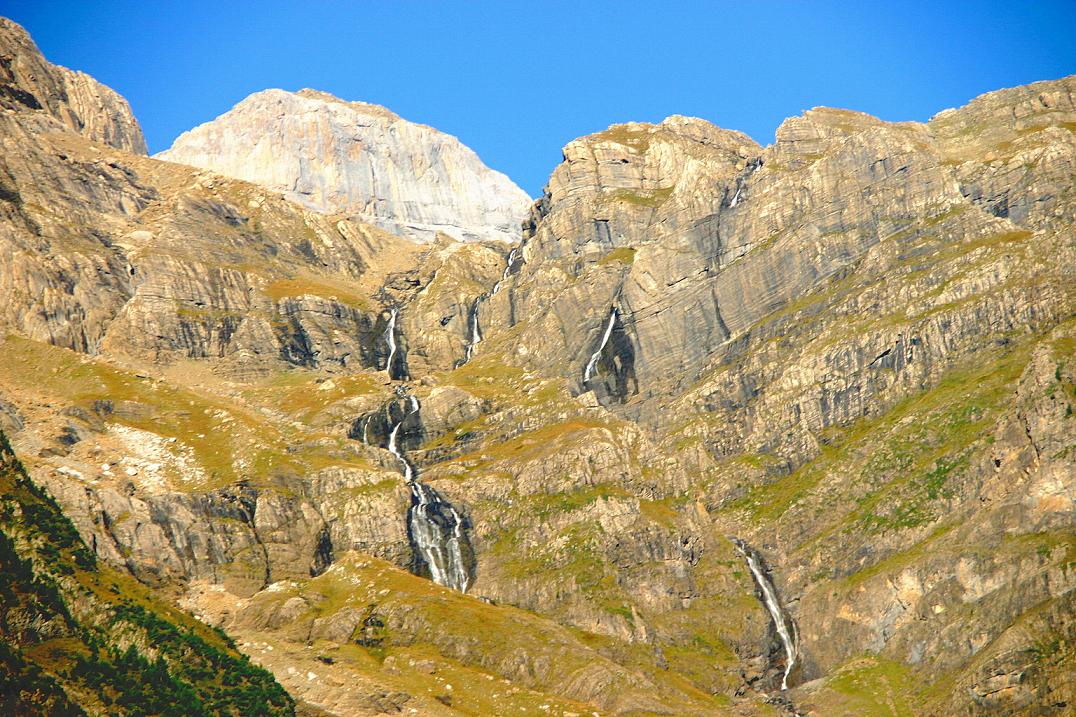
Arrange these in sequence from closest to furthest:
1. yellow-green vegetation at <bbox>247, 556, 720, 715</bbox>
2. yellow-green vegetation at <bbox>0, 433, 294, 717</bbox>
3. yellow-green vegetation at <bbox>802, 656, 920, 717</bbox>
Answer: yellow-green vegetation at <bbox>0, 433, 294, 717</bbox>
yellow-green vegetation at <bbox>802, 656, 920, 717</bbox>
yellow-green vegetation at <bbox>247, 556, 720, 715</bbox>

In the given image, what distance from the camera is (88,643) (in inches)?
4867

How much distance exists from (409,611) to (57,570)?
2902 inches

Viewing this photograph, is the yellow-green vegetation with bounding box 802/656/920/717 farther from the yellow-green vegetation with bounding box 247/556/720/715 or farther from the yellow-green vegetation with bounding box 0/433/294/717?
the yellow-green vegetation with bounding box 0/433/294/717

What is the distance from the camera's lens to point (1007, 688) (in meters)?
164

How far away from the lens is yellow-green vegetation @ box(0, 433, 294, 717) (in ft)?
359

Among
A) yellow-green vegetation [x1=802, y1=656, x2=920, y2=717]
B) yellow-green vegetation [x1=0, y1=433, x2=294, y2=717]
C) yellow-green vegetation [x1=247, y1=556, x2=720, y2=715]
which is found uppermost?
yellow-green vegetation [x1=0, y1=433, x2=294, y2=717]

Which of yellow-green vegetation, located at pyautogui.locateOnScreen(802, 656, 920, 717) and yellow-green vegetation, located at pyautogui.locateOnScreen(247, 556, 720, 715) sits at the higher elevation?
yellow-green vegetation, located at pyautogui.locateOnScreen(247, 556, 720, 715)

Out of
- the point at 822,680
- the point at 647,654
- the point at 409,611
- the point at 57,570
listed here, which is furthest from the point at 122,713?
the point at 822,680

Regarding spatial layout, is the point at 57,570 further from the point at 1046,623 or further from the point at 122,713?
the point at 1046,623

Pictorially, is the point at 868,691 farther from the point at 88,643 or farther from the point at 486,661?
the point at 88,643

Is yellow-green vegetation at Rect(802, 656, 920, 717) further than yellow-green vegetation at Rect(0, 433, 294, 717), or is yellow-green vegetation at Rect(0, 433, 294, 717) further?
yellow-green vegetation at Rect(802, 656, 920, 717)

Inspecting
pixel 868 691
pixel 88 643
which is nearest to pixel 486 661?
pixel 868 691

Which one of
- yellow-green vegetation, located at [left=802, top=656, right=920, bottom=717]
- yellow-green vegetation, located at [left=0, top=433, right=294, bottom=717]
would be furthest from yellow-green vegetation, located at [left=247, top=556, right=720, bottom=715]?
yellow-green vegetation, located at [left=0, top=433, right=294, bottom=717]

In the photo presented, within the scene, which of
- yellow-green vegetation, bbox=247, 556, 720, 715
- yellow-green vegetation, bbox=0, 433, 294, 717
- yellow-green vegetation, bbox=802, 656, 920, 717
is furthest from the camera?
yellow-green vegetation, bbox=247, 556, 720, 715
